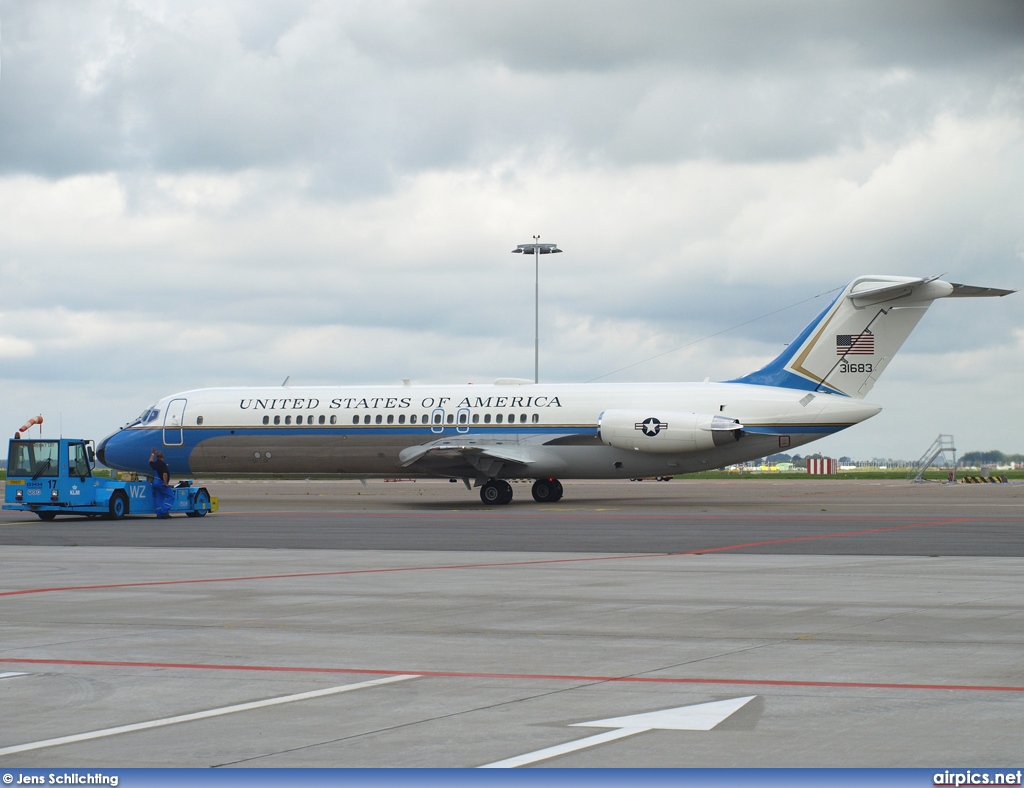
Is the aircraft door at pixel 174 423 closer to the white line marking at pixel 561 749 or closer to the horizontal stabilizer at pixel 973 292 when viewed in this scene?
the horizontal stabilizer at pixel 973 292

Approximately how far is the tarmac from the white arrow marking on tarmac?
0.03m

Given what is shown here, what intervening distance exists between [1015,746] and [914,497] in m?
38.8

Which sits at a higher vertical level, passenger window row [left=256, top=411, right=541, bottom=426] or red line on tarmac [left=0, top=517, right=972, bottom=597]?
passenger window row [left=256, top=411, right=541, bottom=426]

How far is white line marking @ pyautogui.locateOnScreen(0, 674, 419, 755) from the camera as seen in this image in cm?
670

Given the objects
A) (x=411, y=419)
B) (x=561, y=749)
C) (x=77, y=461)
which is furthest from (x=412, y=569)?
(x=411, y=419)

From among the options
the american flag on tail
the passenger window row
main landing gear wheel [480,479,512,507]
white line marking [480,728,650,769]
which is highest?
the american flag on tail

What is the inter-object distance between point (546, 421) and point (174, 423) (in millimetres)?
13911

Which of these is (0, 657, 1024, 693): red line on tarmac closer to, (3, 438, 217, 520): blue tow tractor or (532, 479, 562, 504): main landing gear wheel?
(3, 438, 217, 520): blue tow tractor

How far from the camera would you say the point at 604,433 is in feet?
122

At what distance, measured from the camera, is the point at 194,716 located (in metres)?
7.46

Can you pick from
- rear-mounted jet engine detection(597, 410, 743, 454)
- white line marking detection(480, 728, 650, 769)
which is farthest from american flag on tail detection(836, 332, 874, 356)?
white line marking detection(480, 728, 650, 769)

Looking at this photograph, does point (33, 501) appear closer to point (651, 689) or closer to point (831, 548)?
point (831, 548)

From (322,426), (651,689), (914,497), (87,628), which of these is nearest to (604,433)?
(322,426)

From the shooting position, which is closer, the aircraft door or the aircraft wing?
the aircraft wing
